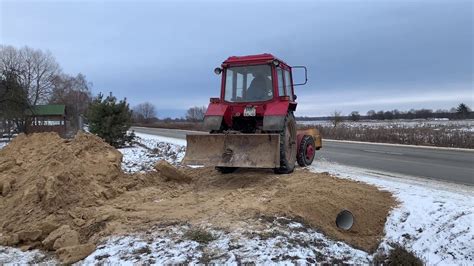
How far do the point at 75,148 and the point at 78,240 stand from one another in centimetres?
403

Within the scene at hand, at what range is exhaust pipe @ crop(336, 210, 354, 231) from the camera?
20.8ft

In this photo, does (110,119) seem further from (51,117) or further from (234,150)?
(51,117)

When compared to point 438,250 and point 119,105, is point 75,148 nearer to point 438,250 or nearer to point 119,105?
point 438,250

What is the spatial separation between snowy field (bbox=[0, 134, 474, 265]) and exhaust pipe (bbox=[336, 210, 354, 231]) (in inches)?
20.8

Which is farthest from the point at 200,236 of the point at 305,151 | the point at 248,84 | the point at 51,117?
the point at 51,117

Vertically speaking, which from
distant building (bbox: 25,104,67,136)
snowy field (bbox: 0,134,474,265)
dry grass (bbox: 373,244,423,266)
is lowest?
dry grass (bbox: 373,244,423,266)

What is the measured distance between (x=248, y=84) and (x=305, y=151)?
253 centimetres

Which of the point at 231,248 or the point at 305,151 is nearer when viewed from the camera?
the point at 231,248

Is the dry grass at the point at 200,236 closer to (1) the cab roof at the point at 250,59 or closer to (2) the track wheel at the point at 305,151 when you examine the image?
(1) the cab roof at the point at 250,59

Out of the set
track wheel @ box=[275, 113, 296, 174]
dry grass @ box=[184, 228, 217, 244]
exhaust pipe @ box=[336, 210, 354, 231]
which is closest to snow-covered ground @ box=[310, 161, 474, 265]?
exhaust pipe @ box=[336, 210, 354, 231]

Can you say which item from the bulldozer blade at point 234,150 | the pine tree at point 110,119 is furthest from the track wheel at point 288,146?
the pine tree at point 110,119

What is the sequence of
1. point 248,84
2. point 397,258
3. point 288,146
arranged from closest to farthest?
1. point 397,258
2. point 288,146
3. point 248,84

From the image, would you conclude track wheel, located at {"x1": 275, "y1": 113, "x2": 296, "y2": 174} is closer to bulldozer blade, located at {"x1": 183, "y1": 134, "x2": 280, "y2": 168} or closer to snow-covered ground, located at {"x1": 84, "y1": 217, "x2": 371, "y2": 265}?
bulldozer blade, located at {"x1": 183, "y1": 134, "x2": 280, "y2": 168}

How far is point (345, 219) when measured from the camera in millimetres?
6414
